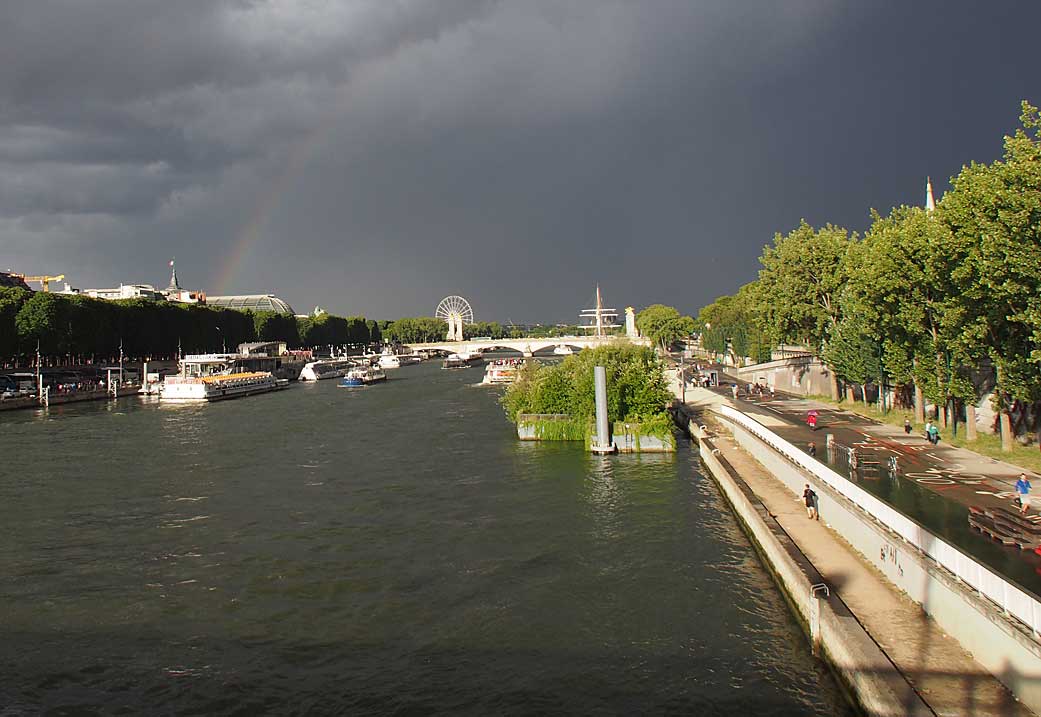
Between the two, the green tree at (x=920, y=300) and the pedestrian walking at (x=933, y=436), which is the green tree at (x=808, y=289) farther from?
the pedestrian walking at (x=933, y=436)

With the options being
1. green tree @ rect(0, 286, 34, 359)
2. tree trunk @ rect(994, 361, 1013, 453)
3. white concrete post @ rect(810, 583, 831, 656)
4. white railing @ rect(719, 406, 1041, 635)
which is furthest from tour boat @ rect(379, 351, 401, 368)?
white concrete post @ rect(810, 583, 831, 656)

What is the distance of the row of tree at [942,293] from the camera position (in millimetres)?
25500

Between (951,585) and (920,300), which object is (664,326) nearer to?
(920,300)

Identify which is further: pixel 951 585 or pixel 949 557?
pixel 949 557

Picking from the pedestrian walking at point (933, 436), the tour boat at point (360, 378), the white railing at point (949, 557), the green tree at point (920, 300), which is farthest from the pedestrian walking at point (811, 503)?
the tour boat at point (360, 378)

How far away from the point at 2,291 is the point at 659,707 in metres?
101

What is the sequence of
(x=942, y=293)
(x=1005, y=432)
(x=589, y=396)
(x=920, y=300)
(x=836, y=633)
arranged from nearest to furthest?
(x=836, y=633) < (x=1005, y=432) < (x=942, y=293) < (x=920, y=300) < (x=589, y=396)

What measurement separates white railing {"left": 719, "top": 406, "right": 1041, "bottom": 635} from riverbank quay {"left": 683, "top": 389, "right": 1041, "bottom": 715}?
206 millimetres

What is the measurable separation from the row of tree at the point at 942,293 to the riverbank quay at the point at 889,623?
33.7 feet

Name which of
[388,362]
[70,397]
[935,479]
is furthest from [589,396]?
[388,362]

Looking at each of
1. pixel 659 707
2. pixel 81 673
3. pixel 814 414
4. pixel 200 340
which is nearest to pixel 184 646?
pixel 81 673

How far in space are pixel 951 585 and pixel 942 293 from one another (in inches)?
1017

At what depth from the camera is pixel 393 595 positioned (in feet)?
65.7

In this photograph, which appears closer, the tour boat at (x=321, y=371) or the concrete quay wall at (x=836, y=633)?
the concrete quay wall at (x=836, y=633)
